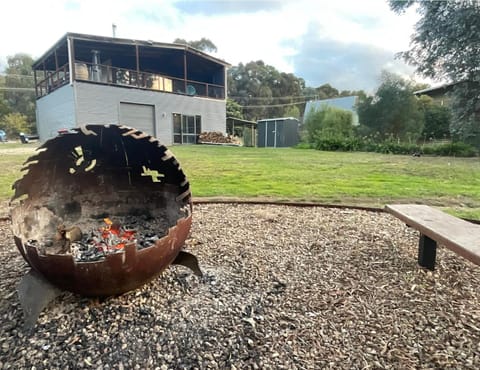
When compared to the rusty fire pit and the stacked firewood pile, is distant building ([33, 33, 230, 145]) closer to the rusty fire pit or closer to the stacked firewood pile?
the stacked firewood pile

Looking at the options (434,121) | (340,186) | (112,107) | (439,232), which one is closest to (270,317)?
(439,232)

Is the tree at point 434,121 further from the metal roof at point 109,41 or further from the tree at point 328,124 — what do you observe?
the metal roof at point 109,41

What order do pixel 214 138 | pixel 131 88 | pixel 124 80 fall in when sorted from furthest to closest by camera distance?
Result: pixel 214 138, pixel 124 80, pixel 131 88

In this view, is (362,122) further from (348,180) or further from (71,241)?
(71,241)

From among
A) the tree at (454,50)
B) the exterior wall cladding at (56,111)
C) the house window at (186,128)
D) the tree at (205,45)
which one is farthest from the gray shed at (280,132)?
the tree at (205,45)

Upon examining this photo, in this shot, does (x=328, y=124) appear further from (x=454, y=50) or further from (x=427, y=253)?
(x=427, y=253)

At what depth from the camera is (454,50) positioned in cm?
881

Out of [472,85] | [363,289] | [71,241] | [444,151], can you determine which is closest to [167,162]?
[71,241]

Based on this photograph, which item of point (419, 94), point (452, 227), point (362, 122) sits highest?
point (419, 94)

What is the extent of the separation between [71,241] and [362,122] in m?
17.5

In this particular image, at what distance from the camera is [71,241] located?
2.23 metres

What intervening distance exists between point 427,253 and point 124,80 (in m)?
16.1

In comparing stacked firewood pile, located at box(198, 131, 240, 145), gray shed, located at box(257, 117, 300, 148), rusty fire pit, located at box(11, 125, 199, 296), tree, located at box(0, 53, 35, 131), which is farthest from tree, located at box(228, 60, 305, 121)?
rusty fire pit, located at box(11, 125, 199, 296)

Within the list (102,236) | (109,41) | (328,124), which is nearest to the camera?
(102,236)
